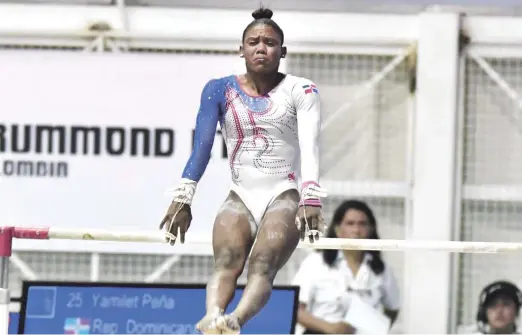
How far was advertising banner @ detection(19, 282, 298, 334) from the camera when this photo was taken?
6262mm

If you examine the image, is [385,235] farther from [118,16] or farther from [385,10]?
[118,16]

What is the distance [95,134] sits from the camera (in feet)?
25.3

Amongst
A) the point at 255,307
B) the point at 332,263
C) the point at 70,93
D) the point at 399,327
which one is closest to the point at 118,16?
the point at 70,93

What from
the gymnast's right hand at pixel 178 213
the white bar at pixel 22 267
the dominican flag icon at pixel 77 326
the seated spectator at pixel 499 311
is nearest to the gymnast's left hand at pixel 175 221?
the gymnast's right hand at pixel 178 213

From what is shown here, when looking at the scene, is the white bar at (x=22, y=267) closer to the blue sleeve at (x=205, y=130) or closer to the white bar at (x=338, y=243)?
the white bar at (x=338, y=243)

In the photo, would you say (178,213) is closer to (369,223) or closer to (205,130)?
(205,130)

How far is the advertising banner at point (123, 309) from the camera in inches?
247

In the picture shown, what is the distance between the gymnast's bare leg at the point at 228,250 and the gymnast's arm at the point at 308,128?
10.8 inches

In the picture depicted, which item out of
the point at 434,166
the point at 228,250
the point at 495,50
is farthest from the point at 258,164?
the point at 495,50

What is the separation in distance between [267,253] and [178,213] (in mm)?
353

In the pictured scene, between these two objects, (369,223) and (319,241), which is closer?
(319,241)

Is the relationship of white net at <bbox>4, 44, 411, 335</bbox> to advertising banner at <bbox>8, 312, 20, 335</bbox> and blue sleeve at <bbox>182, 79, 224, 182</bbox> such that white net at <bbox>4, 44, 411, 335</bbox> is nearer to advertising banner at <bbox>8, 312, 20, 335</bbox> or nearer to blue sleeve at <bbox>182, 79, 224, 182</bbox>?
advertising banner at <bbox>8, 312, 20, 335</bbox>

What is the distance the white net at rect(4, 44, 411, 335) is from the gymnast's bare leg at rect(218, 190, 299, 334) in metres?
3.43

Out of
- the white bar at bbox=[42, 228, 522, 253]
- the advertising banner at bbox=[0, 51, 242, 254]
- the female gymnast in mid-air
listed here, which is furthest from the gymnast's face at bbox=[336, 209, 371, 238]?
the female gymnast in mid-air
